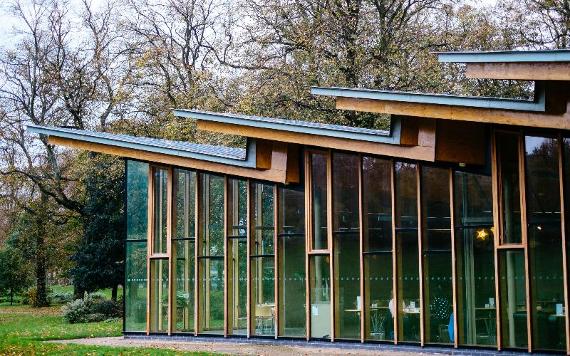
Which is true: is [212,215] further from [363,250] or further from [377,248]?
[377,248]

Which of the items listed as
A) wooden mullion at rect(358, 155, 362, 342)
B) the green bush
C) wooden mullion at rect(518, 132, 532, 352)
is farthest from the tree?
wooden mullion at rect(518, 132, 532, 352)

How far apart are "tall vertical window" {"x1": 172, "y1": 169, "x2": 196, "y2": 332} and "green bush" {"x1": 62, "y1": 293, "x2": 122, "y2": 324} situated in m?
10.5

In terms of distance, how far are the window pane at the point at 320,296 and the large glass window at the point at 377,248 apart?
0.92m

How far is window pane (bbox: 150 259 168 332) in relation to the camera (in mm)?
20375

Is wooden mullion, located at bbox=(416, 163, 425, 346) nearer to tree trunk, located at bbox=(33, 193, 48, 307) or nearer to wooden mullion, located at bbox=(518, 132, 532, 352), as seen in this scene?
wooden mullion, located at bbox=(518, 132, 532, 352)

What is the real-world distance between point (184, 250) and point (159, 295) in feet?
3.99

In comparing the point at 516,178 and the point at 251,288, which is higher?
the point at 516,178

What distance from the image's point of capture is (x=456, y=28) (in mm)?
29656

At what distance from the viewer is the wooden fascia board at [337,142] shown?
16.7 metres

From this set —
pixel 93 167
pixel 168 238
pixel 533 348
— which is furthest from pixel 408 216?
pixel 93 167

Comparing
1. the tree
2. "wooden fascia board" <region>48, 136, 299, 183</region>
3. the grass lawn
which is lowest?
the grass lawn

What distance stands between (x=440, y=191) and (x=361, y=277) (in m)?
2.39

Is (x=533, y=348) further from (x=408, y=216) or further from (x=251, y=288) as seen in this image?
(x=251, y=288)

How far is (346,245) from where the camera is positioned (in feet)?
60.0
